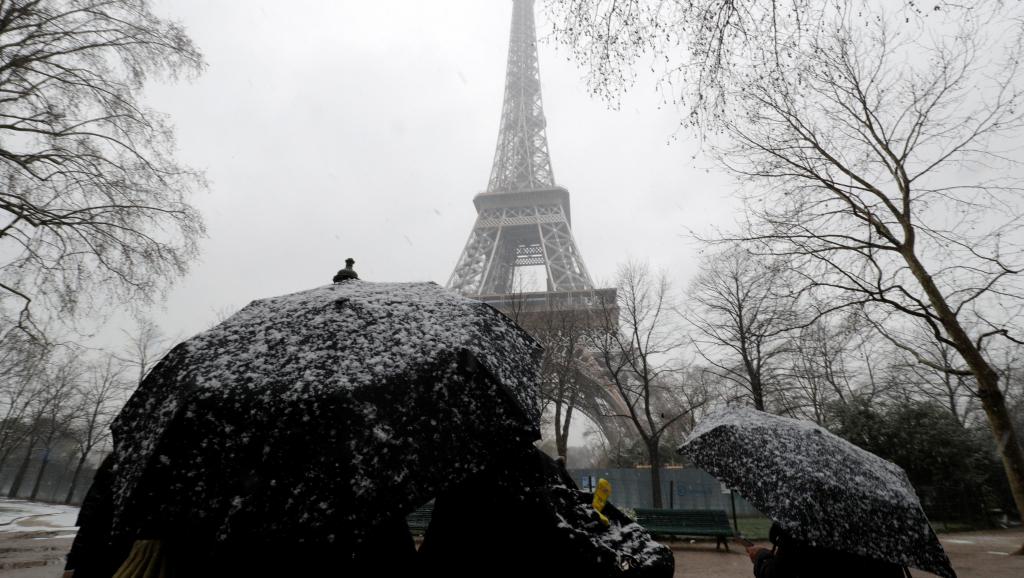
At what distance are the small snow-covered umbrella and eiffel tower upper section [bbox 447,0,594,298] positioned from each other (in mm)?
25789

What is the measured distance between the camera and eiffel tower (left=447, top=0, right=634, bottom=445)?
2692 centimetres

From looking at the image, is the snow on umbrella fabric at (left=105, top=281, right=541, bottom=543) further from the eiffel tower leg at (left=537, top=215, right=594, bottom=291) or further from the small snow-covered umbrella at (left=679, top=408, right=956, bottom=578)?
the eiffel tower leg at (left=537, top=215, right=594, bottom=291)

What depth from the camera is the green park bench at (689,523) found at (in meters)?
10.7

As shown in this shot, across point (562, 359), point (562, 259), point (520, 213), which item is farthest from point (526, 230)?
point (562, 359)

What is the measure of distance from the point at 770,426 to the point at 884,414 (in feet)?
57.1

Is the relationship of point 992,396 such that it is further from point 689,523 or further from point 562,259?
point 562,259

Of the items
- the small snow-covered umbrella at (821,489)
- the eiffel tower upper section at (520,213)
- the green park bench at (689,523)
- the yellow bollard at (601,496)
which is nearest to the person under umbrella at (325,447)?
the yellow bollard at (601,496)

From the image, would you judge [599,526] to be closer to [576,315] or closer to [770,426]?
[770,426]

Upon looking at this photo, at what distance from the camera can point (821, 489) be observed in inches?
124

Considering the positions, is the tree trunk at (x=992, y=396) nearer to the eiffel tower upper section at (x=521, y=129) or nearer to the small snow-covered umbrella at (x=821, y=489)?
the small snow-covered umbrella at (x=821, y=489)

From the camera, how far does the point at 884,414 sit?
55.2ft

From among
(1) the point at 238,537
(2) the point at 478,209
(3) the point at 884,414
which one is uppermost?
(2) the point at 478,209

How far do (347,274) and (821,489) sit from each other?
3.23m

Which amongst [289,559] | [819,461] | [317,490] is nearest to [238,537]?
[317,490]
